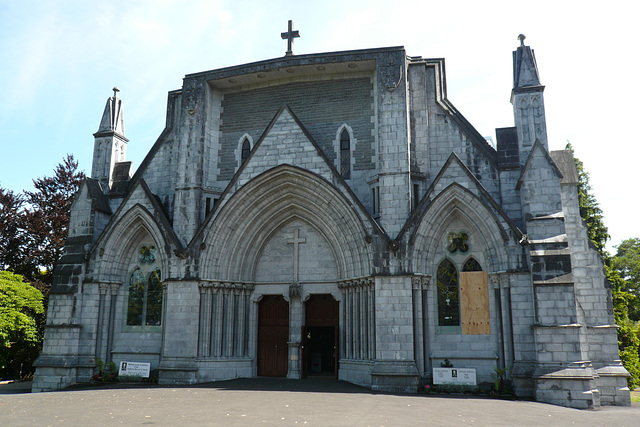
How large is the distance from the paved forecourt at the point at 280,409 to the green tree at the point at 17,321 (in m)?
5.50

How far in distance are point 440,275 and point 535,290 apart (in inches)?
114

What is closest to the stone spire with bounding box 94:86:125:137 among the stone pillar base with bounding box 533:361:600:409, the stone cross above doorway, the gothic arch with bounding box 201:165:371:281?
the gothic arch with bounding box 201:165:371:281

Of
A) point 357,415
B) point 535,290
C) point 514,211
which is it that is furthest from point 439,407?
point 514,211

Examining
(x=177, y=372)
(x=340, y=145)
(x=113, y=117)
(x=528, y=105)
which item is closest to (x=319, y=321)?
(x=177, y=372)

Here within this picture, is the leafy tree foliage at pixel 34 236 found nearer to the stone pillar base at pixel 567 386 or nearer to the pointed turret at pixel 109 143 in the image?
the pointed turret at pixel 109 143

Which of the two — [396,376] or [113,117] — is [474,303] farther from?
[113,117]

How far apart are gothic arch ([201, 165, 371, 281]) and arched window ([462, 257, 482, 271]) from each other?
10.5ft

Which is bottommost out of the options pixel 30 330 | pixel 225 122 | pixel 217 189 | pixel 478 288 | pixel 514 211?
pixel 30 330

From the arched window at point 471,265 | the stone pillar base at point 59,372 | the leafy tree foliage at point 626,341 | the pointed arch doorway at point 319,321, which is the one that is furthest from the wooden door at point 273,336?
the leafy tree foliage at point 626,341

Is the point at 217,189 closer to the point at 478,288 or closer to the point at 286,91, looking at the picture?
the point at 286,91

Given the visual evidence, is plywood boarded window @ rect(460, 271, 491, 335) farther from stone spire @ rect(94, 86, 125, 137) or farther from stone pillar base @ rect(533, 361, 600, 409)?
stone spire @ rect(94, 86, 125, 137)

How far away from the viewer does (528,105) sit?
1597 cm

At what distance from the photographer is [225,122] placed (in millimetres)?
19531

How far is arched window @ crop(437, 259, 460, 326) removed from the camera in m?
15.6
